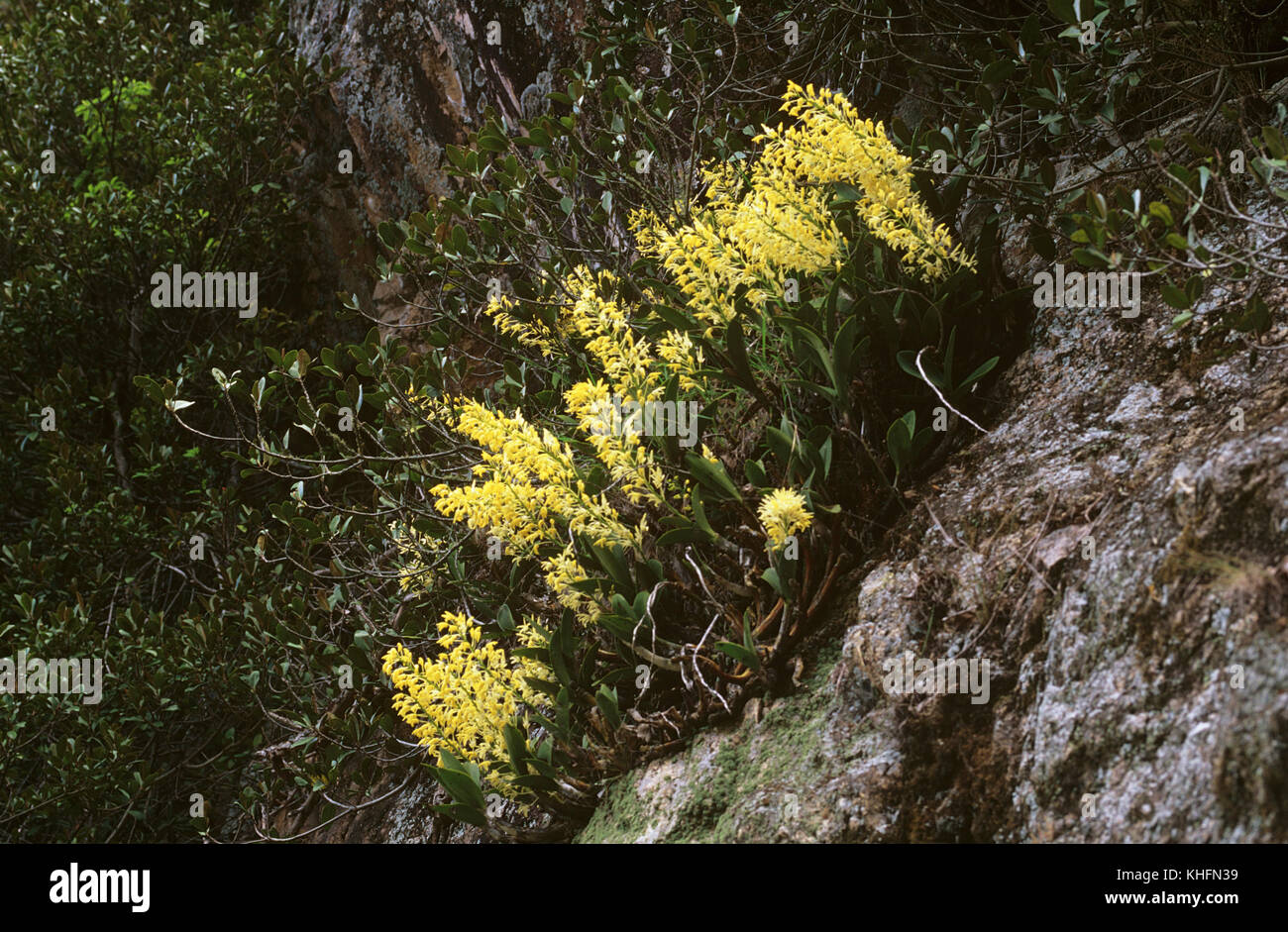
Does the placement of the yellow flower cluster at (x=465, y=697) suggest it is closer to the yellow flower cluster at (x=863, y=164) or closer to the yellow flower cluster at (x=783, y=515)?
the yellow flower cluster at (x=783, y=515)

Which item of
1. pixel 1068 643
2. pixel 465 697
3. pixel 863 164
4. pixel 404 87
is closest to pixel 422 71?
pixel 404 87

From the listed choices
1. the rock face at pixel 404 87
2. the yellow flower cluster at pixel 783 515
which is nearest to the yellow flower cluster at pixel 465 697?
the yellow flower cluster at pixel 783 515

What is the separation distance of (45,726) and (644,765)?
343 cm

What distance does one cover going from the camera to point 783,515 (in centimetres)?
250

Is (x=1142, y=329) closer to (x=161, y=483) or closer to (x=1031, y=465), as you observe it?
(x=1031, y=465)

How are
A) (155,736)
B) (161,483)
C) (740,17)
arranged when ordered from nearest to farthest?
1. (740,17)
2. (155,736)
3. (161,483)

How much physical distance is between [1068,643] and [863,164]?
1.45 metres

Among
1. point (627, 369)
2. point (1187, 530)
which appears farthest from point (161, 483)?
point (1187, 530)

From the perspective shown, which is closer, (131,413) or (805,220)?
(805,220)

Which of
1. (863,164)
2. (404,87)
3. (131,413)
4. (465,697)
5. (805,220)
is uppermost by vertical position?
(404,87)

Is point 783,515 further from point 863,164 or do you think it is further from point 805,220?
point 863,164

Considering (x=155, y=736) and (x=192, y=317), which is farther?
(x=192, y=317)
